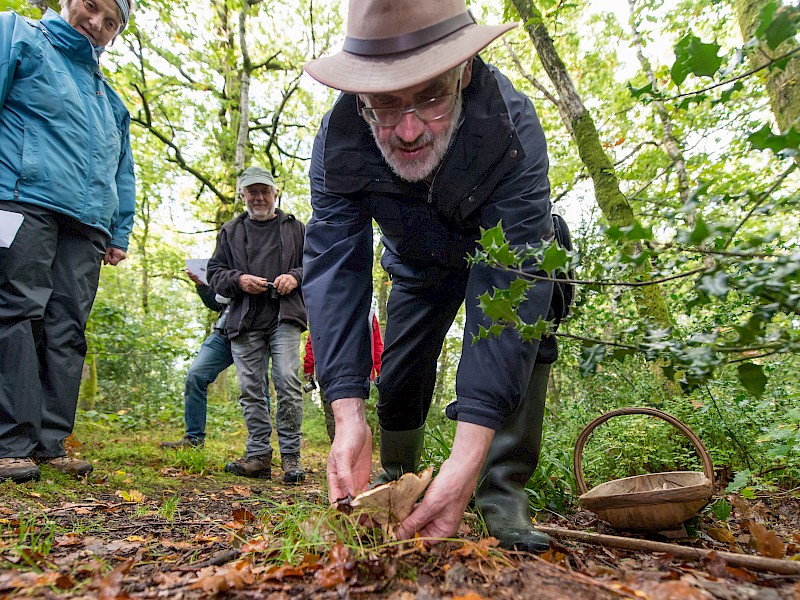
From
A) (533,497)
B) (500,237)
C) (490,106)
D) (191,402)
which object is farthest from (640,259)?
(191,402)

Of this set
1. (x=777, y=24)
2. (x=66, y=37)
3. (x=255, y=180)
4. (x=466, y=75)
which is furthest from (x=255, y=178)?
(x=777, y=24)

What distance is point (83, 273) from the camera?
10.2ft

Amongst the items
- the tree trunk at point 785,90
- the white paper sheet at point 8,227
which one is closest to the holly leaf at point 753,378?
the white paper sheet at point 8,227

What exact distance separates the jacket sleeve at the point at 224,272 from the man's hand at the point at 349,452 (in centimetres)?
282

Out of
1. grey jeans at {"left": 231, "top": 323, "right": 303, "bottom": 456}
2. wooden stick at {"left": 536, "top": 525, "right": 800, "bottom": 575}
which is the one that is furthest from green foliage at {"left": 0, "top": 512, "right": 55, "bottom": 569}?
grey jeans at {"left": 231, "top": 323, "right": 303, "bottom": 456}

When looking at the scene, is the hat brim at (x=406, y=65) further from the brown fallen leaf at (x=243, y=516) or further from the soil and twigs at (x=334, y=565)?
the brown fallen leaf at (x=243, y=516)

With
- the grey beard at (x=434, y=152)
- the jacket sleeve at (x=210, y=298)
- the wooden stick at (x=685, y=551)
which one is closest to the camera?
the wooden stick at (x=685, y=551)

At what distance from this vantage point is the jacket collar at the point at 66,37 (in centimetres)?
303

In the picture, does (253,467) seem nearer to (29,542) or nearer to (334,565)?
(29,542)

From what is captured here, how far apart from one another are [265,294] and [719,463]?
351 cm

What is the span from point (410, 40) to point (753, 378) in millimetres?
1343

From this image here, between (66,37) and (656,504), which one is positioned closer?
(656,504)

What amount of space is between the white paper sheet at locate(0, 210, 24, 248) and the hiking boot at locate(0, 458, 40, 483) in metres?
1.06

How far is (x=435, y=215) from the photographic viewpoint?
7.12 feet
